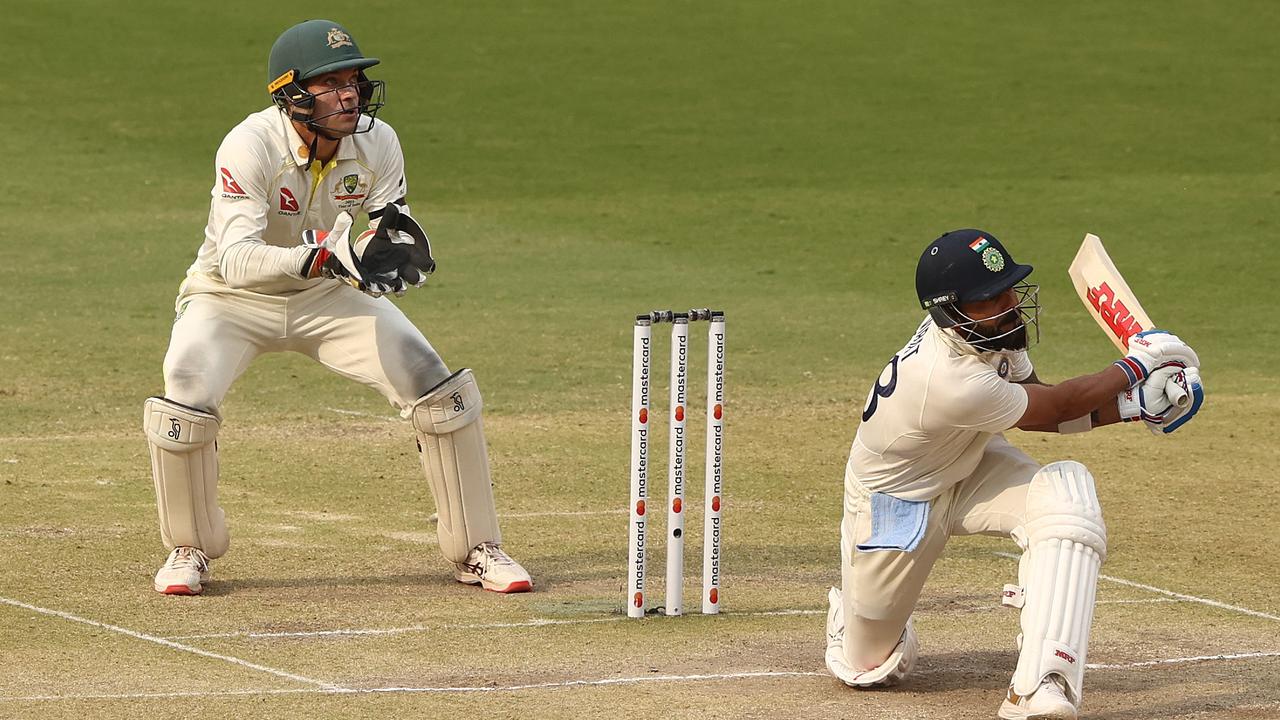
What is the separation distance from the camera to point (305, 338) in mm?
7859

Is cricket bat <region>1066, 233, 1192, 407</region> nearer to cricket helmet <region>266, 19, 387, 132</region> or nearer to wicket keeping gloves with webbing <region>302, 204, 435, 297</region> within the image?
wicket keeping gloves with webbing <region>302, 204, 435, 297</region>

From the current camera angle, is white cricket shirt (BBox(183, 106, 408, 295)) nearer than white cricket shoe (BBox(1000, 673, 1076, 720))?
No

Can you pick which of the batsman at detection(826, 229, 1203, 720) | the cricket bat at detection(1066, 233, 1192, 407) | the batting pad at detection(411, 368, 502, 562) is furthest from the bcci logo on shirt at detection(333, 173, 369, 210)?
the cricket bat at detection(1066, 233, 1192, 407)

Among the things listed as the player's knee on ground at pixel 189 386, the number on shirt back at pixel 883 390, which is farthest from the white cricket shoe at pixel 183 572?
the number on shirt back at pixel 883 390

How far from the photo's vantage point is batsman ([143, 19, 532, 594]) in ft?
24.9

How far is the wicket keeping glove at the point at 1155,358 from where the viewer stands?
6301 millimetres

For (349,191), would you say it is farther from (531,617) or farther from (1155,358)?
(1155,358)

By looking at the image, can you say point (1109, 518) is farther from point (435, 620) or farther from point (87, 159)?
Answer: point (87, 159)

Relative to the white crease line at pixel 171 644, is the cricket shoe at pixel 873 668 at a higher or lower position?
lower

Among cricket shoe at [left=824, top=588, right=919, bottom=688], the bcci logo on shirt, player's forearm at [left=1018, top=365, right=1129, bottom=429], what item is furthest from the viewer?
the bcci logo on shirt

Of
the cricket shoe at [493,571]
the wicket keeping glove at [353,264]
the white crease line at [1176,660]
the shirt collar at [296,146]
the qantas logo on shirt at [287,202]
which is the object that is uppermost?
the shirt collar at [296,146]

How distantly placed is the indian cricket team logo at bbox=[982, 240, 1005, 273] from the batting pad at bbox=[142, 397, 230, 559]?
3.04 meters

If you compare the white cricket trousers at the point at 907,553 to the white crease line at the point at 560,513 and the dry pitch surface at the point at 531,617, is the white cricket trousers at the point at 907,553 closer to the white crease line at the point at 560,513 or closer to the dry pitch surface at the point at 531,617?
the dry pitch surface at the point at 531,617

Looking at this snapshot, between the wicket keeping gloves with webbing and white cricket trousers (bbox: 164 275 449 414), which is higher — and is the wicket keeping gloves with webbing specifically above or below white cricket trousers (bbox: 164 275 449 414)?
above
